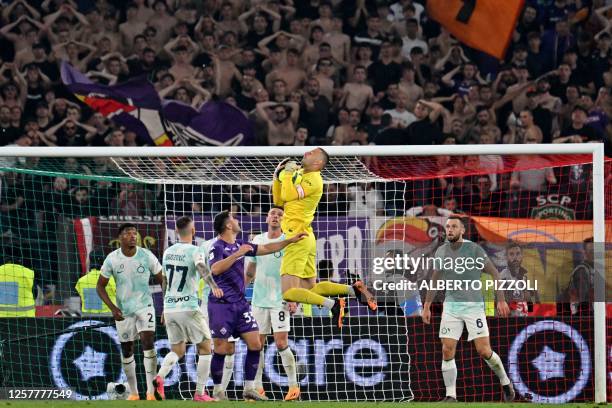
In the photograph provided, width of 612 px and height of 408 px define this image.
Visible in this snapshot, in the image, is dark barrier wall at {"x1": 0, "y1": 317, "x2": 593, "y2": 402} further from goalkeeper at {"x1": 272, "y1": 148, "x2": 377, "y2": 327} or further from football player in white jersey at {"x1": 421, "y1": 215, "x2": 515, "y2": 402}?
goalkeeper at {"x1": 272, "y1": 148, "x2": 377, "y2": 327}

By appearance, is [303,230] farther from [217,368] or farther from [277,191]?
[217,368]

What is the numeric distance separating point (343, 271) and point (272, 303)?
0.87m

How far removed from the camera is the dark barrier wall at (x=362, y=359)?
1333 cm

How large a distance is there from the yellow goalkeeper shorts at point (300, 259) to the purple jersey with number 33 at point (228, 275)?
544 millimetres

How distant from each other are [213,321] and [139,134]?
5.54 metres

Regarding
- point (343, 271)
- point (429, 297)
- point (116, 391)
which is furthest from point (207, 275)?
point (429, 297)

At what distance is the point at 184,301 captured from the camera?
12.9 m

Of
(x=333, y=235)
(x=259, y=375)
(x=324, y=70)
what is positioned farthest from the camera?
(x=324, y=70)

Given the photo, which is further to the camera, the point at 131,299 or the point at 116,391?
the point at 116,391

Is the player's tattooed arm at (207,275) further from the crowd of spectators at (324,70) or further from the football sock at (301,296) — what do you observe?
the crowd of spectators at (324,70)

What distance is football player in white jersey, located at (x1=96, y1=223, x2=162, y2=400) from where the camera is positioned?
43.1 ft

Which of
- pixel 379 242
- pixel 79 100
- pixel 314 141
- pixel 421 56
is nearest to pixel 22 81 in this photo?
pixel 79 100

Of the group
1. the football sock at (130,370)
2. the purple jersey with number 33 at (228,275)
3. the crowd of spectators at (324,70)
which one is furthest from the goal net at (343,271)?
the crowd of spectators at (324,70)

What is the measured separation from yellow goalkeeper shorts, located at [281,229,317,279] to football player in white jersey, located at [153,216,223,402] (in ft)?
2.51
